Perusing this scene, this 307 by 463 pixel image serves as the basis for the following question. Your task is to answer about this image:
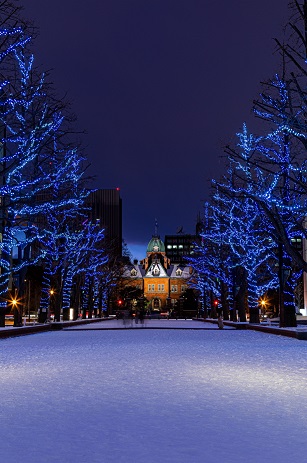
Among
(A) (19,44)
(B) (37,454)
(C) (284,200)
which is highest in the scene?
(A) (19,44)

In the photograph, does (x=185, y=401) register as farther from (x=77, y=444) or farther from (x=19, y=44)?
(x=19, y=44)

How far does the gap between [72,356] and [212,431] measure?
1072cm

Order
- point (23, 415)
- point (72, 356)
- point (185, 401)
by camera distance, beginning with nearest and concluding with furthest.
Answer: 1. point (23, 415)
2. point (185, 401)
3. point (72, 356)

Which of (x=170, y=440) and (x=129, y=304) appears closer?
(x=170, y=440)

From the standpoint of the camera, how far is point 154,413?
7.95 m

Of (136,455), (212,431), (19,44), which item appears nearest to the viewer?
(136,455)

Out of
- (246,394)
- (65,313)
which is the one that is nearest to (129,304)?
(65,313)

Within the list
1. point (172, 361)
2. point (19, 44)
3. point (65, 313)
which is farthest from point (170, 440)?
point (65, 313)

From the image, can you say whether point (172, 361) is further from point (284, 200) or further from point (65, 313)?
point (65, 313)

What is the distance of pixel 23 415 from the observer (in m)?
7.84

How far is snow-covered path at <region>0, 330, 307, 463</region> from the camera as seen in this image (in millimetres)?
5949

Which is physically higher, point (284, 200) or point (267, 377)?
point (284, 200)

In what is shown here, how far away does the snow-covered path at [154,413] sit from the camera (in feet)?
19.5

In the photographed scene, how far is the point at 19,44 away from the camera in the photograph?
20031 mm
